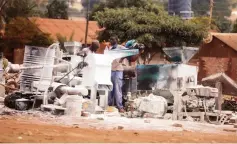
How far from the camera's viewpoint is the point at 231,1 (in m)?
74.1

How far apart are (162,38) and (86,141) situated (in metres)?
24.2

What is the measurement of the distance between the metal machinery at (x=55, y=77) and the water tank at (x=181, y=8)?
86.9 ft

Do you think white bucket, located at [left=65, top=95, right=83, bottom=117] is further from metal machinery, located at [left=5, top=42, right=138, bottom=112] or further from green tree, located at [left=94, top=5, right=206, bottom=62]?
green tree, located at [left=94, top=5, right=206, bottom=62]

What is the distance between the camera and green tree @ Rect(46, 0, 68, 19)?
5909cm

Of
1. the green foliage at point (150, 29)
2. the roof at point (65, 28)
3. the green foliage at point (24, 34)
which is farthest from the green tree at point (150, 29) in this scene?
the roof at point (65, 28)

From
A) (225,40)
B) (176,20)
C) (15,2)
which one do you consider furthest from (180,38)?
(15,2)

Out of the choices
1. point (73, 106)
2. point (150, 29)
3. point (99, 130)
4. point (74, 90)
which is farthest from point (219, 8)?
point (99, 130)

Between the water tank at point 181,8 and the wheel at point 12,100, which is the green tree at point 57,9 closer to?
the water tank at point 181,8

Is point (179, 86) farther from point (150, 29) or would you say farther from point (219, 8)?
point (219, 8)

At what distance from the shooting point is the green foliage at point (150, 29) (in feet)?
100

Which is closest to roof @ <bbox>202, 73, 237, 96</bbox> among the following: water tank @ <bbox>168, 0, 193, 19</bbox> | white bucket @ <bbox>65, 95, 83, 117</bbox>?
white bucket @ <bbox>65, 95, 83, 117</bbox>

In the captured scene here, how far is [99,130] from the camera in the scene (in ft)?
29.0

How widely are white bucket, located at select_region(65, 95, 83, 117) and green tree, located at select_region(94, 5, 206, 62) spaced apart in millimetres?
19238

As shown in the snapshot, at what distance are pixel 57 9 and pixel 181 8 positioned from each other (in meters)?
23.3
